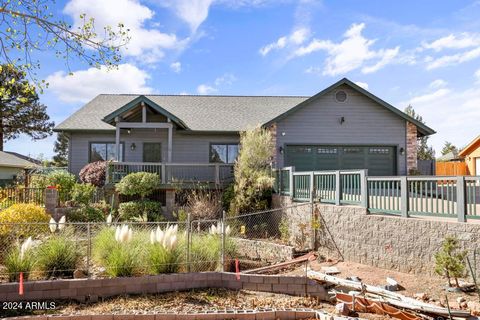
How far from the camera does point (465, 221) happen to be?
6.68m

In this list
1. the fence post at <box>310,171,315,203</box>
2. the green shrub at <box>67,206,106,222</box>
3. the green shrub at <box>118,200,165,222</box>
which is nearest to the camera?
the fence post at <box>310,171,315,203</box>

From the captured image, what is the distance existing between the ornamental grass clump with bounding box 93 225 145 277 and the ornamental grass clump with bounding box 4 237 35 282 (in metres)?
1.22

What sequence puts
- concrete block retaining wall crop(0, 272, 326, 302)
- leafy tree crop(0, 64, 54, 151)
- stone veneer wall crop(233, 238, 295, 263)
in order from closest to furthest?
concrete block retaining wall crop(0, 272, 326, 302)
stone veneer wall crop(233, 238, 295, 263)
leafy tree crop(0, 64, 54, 151)

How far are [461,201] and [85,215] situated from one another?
11.2m

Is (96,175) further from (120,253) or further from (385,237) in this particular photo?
(385,237)

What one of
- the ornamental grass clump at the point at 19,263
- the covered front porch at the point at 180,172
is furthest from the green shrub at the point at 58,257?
the covered front porch at the point at 180,172

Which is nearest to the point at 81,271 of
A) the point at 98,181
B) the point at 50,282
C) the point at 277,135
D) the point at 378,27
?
the point at 50,282

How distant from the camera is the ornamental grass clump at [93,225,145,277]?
260 inches

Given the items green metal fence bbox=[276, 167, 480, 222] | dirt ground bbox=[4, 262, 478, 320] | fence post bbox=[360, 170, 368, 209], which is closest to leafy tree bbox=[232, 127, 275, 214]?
green metal fence bbox=[276, 167, 480, 222]

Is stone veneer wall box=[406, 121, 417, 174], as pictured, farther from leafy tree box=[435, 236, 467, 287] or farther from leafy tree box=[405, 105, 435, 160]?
leafy tree box=[405, 105, 435, 160]

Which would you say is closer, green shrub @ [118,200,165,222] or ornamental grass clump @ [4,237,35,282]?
ornamental grass clump @ [4,237,35,282]

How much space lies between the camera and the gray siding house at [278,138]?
1563cm

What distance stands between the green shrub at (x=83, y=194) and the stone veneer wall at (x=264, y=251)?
674 centimetres

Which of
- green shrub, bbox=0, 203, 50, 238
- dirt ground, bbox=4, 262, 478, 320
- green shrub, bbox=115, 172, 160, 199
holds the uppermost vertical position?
green shrub, bbox=115, 172, 160, 199
